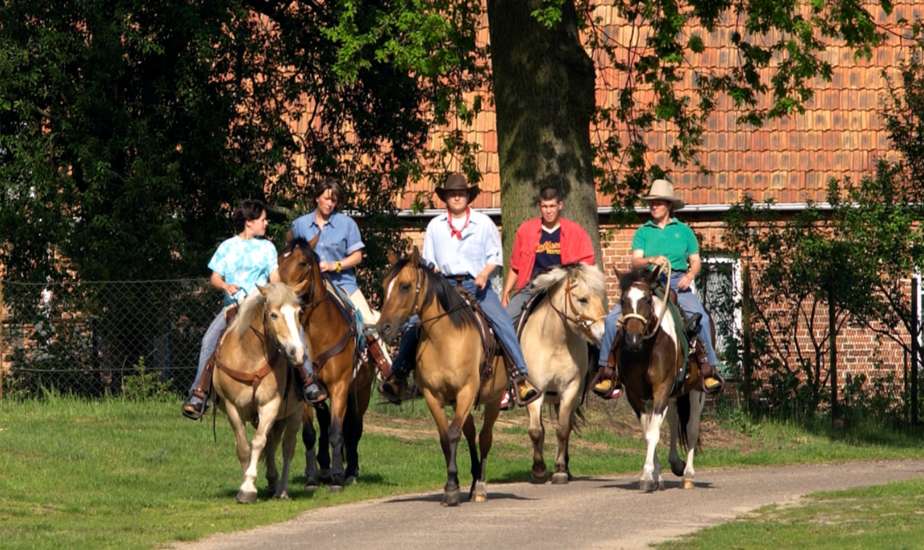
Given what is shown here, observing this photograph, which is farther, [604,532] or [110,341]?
[110,341]

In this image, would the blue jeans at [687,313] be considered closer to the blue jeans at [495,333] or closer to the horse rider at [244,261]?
the blue jeans at [495,333]

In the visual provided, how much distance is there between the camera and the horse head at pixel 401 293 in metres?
16.0

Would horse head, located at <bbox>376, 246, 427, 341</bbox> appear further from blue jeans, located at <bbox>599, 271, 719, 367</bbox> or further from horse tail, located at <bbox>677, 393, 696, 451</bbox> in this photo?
horse tail, located at <bbox>677, 393, 696, 451</bbox>

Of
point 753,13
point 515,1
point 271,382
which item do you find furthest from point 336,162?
point 271,382

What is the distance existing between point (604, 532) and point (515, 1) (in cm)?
1056

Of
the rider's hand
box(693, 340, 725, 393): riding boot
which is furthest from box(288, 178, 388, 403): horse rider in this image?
box(693, 340, 725, 393): riding boot

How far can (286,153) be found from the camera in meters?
28.5

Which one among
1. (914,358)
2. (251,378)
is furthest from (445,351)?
(914,358)

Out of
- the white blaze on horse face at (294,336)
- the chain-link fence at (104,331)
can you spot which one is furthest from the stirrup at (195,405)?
the chain-link fence at (104,331)

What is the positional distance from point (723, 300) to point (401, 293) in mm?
11216

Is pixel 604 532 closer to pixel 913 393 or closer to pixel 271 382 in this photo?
pixel 271 382

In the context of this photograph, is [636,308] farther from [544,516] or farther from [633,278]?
[544,516]

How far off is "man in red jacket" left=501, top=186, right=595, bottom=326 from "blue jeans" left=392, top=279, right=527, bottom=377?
1.55 meters

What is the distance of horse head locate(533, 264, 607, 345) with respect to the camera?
18484 mm
